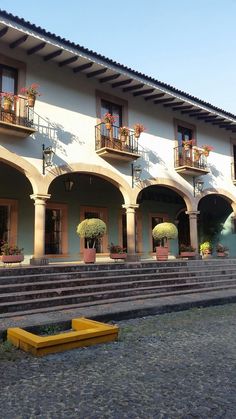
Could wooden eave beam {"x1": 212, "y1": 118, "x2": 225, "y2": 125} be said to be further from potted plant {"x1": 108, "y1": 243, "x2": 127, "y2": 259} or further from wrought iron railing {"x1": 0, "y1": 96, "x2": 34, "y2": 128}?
wrought iron railing {"x1": 0, "y1": 96, "x2": 34, "y2": 128}

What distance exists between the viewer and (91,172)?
39.9 feet

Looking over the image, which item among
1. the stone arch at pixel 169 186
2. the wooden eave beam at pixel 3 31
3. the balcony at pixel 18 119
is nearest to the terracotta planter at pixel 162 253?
the stone arch at pixel 169 186

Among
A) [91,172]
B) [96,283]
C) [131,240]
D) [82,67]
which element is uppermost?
[82,67]

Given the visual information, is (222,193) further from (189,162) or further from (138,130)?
(138,130)

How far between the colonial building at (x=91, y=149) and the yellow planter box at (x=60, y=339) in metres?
5.28

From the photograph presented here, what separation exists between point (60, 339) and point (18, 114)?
7352 mm

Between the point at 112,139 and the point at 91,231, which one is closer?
the point at 91,231

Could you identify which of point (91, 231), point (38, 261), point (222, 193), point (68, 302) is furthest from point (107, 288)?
point (222, 193)

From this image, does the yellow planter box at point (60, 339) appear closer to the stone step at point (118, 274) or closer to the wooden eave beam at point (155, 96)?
the stone step at point (118, 274)

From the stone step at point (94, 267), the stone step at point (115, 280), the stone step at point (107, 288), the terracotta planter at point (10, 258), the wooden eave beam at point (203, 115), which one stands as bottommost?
the stone step at point (107, 288)

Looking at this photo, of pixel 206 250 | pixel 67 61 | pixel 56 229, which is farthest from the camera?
pixel 206 250

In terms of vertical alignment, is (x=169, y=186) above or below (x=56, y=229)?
above

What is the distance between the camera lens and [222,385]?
3816 millimetres

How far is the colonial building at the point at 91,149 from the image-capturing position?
10.7m
